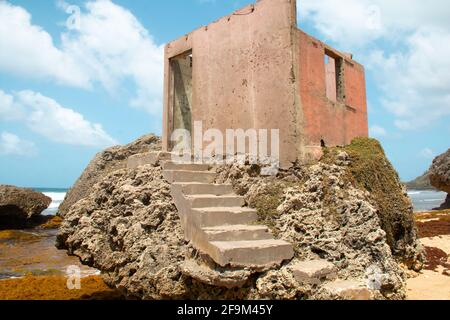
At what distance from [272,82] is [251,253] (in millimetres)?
3125

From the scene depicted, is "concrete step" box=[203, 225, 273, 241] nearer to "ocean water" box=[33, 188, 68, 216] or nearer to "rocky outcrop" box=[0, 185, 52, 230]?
"rocky outcrop" box=[0, 185, 52, 230]

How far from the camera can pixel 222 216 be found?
5.18 metres

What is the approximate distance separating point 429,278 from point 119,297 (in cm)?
608

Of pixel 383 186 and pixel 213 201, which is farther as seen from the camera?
pixel 383 186

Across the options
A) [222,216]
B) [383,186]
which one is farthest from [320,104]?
[222,216]

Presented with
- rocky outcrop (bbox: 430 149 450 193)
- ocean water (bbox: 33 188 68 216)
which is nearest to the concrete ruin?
rocky outcrop (bbox: 430 149 450 193)

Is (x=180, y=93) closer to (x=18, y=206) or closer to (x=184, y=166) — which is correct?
(x=184, y=166)

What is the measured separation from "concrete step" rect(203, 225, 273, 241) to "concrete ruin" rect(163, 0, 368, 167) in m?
1.37

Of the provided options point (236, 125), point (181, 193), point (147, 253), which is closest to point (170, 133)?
point (236, 125)

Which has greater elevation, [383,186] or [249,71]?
[249,71]

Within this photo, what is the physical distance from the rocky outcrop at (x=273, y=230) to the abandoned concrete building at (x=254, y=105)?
0.21 meters

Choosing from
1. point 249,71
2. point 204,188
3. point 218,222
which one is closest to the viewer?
point 218,222

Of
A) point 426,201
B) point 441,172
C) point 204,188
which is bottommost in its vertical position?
point 426,201

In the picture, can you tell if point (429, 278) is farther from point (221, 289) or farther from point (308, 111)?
point (221, 289)
